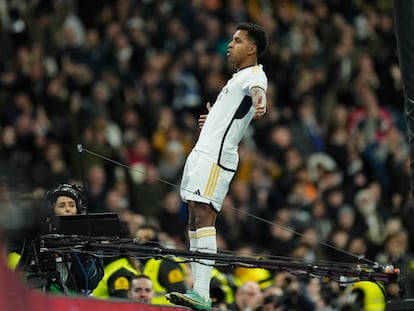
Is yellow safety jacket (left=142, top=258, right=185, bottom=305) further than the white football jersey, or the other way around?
yellow safety jacket (left=142, top=258, right=185, bottom=305)

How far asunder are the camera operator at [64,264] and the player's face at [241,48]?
1.91 m

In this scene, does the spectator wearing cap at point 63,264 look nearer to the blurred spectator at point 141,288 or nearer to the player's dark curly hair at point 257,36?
the blurred spectator at point 141,288

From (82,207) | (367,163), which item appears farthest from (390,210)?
(82,207)

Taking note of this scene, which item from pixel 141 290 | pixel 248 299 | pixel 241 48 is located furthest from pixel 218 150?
pixel 248 299

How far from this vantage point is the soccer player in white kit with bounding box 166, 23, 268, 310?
11570 mm

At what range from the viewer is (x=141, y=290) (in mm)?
13500

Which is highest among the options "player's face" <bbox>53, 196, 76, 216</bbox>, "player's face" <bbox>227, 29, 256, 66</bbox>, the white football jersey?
"player's face" <bbox>227, 29, 256, 66</bbox>

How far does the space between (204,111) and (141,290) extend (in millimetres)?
8727

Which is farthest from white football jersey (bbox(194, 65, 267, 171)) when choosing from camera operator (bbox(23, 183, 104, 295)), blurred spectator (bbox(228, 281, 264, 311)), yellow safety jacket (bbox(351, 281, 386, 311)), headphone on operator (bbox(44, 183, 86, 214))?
yellow safety jacket (bbox(351, 281, 386, 311))

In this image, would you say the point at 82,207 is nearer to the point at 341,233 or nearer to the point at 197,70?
the point at 341,233

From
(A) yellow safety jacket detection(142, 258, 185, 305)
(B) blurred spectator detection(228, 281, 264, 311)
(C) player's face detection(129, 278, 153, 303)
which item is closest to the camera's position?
(C) player's face detection(129, 278, 153, 303)

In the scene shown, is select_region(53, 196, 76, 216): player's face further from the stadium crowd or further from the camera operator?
the stadium crowd

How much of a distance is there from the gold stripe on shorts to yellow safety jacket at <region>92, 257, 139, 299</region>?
2.44 metres

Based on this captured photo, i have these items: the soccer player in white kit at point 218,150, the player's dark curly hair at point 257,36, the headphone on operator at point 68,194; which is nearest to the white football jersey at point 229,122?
the soccer player in white kit at point 218,150
